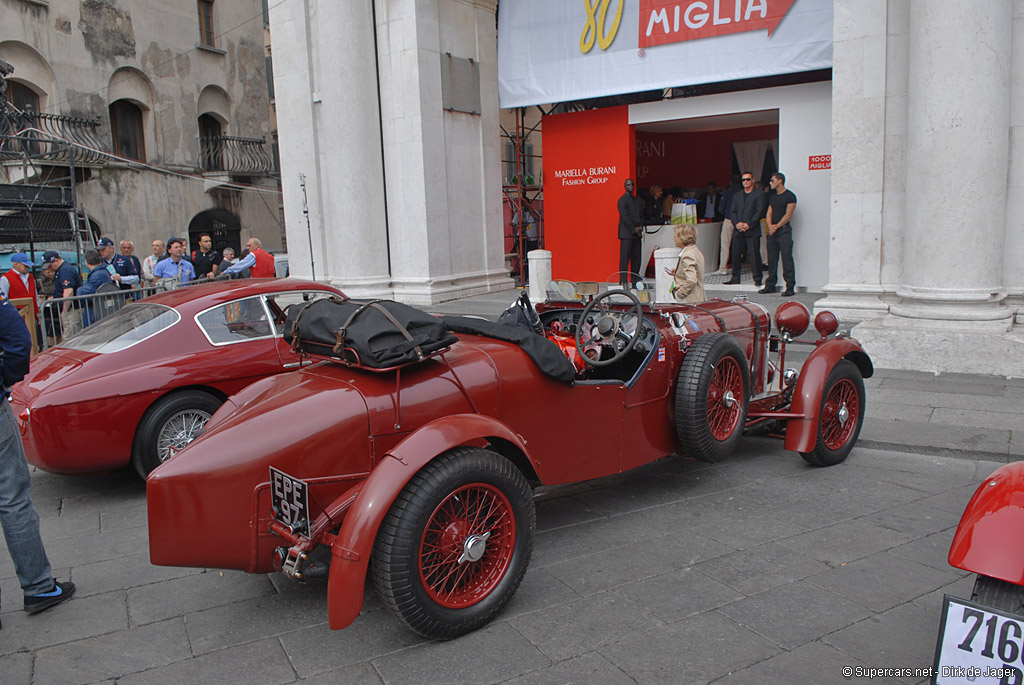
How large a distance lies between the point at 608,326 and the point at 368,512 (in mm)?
2284

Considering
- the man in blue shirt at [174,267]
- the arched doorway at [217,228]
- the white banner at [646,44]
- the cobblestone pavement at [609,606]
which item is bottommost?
the cobblestone pavement at [609,606]

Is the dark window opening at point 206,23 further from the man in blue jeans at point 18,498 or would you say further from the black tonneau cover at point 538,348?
the black tonneau cover at point 538,348

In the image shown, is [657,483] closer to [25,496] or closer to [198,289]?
[25,496]

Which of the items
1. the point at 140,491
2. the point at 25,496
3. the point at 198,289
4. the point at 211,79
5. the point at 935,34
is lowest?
the point at 140,491

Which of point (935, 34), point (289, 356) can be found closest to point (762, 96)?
point (935, 34)

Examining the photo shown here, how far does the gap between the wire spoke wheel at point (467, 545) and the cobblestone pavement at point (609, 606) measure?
22 centimetres

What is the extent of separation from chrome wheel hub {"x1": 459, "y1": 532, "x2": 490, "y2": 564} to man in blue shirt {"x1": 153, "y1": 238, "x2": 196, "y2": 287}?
404 inches

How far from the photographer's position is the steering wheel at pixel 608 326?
4.56 metres

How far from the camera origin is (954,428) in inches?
246

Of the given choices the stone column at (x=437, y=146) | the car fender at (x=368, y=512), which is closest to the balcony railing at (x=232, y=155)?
the stone column at (x=437, y=146)

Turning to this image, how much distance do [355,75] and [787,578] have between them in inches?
469

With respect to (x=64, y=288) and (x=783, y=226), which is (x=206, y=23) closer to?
(x=64, y=288)

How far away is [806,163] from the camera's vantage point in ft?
40.4

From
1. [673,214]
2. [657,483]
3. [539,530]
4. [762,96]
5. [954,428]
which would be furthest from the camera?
[673,214]
